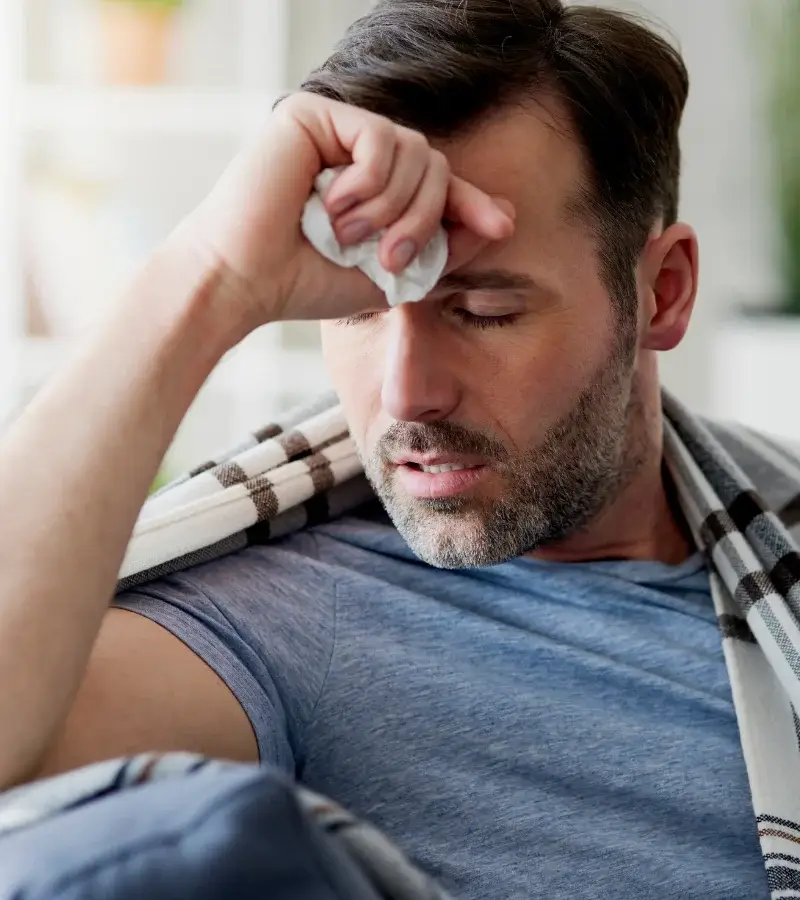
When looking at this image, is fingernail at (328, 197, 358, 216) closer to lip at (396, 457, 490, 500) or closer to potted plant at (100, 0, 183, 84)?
lip at (396, 457, 490, 500)

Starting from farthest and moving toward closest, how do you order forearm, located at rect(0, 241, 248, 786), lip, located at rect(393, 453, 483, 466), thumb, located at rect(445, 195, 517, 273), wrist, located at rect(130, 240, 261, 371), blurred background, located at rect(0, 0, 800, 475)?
blurred background, located at rect(0, 0, 800, 475)
lip, located at rect(393, 453, 483, 466)
thumb, located at rect(445, 195, 517, 273)
wrist, located at rect(130, 240, 261, 371)
forearm, located at rect(0, 241, 248, 786)

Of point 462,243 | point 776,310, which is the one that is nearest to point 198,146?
point 776,310

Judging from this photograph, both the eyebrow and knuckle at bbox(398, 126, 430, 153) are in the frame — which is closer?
knuckle at bbox(398, 126, 430, 153)

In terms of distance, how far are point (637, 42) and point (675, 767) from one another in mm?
741

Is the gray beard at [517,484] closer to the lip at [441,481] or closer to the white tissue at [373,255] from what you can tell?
the lip at [441,481]

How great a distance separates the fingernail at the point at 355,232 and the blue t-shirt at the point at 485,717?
0.33 meters

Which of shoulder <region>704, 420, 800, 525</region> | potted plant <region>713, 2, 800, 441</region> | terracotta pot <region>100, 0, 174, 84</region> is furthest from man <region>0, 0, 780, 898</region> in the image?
terracotta pot <region>100, 0, 174, 84</region>

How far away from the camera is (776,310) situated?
2.41 meters

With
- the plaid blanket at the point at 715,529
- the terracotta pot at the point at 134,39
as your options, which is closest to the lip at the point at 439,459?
the plaid blanket at the point at 715,529

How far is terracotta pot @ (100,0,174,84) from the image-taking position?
2496 mm

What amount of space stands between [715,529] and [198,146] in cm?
185

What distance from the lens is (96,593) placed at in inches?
28.4

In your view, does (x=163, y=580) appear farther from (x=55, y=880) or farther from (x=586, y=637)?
(x=55, y=880)

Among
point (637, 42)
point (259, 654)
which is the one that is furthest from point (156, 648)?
point (637, 42)
